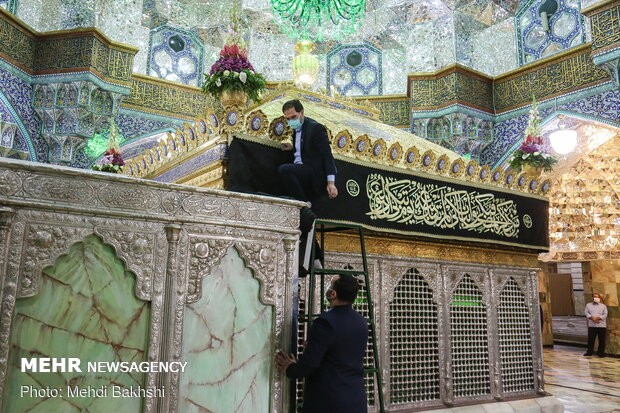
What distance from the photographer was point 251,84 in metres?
2.36

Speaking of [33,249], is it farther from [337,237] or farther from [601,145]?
[601,145]

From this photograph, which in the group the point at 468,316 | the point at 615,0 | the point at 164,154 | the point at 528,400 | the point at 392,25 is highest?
the point at 392,25

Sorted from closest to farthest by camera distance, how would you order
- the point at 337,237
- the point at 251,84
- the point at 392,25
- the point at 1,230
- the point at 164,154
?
the point at 1,230 < the point at 251,84 < the point at 337,237 < the point at 164,154 < the point at 392,25

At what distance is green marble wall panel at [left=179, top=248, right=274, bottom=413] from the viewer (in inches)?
60.6

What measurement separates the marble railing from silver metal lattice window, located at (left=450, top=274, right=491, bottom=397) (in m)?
1.59

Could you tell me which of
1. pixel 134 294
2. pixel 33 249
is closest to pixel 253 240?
pixel 134 294

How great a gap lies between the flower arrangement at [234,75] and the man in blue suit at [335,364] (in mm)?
1216

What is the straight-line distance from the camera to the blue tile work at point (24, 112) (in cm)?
573

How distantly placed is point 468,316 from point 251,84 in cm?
195

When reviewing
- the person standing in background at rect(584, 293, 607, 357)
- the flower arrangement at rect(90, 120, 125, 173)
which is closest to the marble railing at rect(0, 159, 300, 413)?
the flower arrangement at rect(90, 120, 125, 173)

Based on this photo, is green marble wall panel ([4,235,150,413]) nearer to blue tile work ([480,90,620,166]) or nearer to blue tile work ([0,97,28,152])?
blue tile work ([0,97,28,152])

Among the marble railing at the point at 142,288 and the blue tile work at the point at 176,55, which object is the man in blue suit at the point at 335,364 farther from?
the blue tile work at the point at 176,55

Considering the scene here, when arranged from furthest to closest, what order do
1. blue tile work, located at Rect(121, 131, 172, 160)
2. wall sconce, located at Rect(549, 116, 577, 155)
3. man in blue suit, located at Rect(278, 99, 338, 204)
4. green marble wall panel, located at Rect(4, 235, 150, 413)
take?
blue tile work, located at Rect(121, 131, 172, 160)
wall sconce, located at Rect(549, 116, 577, 155)
man in blue suit, located at Rect(278, 99, 338, 204)
green marble wall panel, located at Rect(4, 235, 150, 413)

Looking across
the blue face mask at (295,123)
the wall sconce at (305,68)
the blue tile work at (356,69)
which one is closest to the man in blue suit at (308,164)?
the blue face mask at (295,123)
